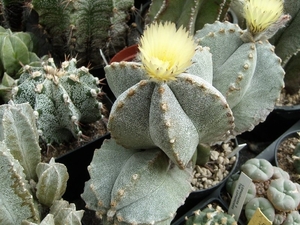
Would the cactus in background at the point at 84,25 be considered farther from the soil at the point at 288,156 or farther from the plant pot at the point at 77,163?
the soil at the point at 288,156

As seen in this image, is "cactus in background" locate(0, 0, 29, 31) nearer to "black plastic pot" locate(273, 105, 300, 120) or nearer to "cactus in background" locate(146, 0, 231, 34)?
"cactus in background" locate(146, 0, 231, 34)

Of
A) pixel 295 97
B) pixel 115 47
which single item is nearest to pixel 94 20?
pixel 115 47

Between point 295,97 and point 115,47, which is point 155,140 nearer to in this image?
point 115,47

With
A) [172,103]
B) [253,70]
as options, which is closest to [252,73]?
[253,70]

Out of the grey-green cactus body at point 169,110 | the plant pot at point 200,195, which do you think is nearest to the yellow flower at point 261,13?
the grey-green cactus body at point 169,110

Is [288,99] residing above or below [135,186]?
below

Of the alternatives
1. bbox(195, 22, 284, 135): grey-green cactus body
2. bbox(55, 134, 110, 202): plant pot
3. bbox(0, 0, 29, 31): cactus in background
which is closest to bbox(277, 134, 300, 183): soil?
bbox(195, 22, 284, 135): grey-green cactus body

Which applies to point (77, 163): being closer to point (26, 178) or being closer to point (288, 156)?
point (26, 178)
